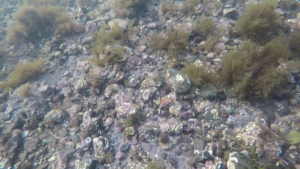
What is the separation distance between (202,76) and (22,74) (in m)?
7.24

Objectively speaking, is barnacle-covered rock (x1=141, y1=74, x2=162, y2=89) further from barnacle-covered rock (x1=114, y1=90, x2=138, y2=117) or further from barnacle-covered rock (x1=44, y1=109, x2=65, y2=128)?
barnacle-covered rock (x1=44, y1=109, x2=65, y2=128)

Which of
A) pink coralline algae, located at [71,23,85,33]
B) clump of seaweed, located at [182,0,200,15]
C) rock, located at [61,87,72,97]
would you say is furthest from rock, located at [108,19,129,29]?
rock, located at [61,87,72,97]

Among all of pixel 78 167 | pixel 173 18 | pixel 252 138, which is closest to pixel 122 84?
pixel 78 167

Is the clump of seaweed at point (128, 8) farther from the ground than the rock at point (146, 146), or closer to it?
farther from the ground

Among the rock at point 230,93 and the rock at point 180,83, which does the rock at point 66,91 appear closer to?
the rock at point 180,83

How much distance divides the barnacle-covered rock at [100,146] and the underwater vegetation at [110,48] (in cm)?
256

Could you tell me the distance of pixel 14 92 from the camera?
19.5 ft

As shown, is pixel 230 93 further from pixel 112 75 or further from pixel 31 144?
pixel 31 144

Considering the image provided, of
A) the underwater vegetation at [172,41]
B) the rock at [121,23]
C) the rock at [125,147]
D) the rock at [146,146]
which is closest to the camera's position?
the rock at [146,146]

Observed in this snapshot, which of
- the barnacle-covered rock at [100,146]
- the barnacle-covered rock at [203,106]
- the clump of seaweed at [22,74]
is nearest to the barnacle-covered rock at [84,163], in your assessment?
the barnacle-covered rock at [100,146]

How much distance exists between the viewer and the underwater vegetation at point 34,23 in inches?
325

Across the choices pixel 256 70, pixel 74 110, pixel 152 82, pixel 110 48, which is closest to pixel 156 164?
pixel 152 82

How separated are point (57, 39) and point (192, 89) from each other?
7328 millimetres

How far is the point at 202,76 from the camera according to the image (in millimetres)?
3875
